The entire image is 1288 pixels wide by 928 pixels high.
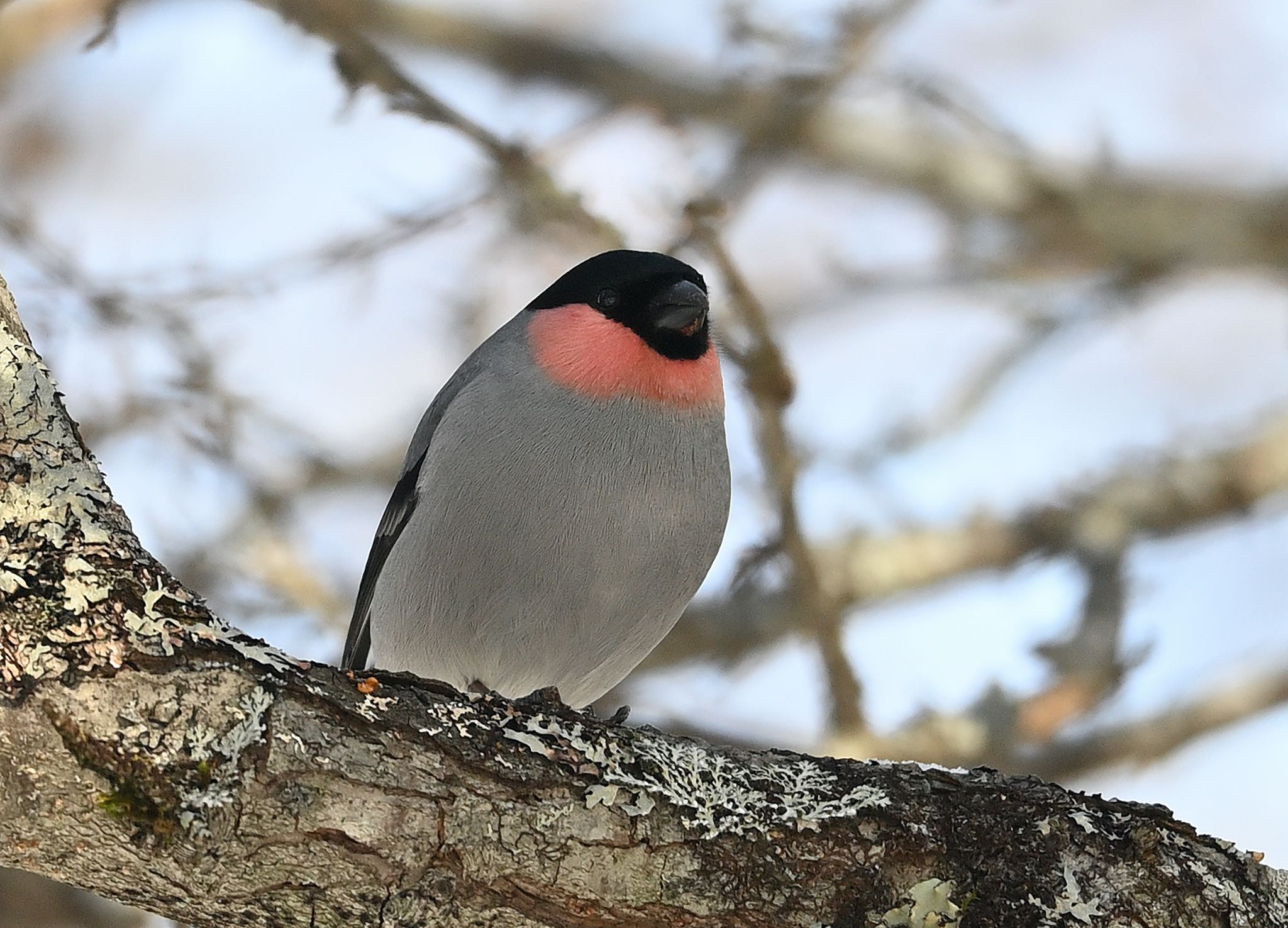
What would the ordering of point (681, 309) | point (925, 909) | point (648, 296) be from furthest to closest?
1. point (648, 296)
2. point (681, 309)
3. point (925, 909)

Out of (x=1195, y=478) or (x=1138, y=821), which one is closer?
(x=1138, y=821)

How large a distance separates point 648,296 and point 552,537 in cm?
97

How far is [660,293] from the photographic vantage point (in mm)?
4391

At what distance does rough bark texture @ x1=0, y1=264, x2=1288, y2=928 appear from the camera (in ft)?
7.36

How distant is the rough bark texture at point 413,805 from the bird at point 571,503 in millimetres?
1171

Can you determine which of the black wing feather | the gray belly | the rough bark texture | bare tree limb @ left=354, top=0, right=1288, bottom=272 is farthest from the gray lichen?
bare tree limb @ left=354, top=0, right=1288, bottom=272

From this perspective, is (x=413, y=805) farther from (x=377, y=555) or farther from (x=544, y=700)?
(x=377, y=555)

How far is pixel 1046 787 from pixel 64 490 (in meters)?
1.94

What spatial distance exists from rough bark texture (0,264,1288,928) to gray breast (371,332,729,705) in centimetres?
118

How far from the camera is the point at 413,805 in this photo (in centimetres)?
236

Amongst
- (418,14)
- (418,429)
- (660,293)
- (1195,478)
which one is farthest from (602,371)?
(1195,478)

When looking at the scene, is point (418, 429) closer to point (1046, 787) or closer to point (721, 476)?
point (721, 476)

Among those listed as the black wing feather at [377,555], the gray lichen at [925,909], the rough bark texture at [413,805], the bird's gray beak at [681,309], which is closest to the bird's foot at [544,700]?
the rough bark texture at [413,805]

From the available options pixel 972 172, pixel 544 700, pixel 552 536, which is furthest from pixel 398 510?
pixel 972 172
